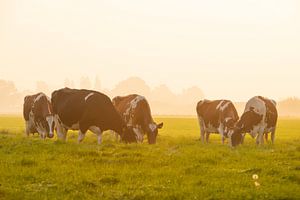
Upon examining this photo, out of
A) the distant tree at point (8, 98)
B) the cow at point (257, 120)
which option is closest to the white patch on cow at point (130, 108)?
the cow at point (257, 120)

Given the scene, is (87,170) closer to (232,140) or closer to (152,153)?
(152,153)

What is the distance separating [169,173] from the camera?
41.8 ft

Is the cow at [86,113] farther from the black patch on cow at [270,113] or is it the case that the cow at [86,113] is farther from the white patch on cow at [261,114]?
the black patch on cow at [270,113]

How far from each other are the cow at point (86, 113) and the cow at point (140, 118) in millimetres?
1085

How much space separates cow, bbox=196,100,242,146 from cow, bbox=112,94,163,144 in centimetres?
379

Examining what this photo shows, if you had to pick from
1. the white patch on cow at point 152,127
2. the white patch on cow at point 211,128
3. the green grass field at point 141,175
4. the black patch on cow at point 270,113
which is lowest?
the green grass field at point 141,175

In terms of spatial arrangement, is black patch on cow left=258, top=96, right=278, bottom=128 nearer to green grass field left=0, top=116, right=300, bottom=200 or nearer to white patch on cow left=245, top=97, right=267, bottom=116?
white patch on cow left=245, top=97, right=267, bottom=116

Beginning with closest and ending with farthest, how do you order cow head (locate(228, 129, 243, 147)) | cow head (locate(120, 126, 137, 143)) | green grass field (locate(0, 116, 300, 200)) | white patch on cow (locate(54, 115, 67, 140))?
1. green grass field (locate(0, 116, 300, 200))
2. cow head (locate(228, 129, 243, 147))
3. cow head (locate(120, 126, 137, 143))
4. white patch on cow (locate(54, 115, 67, 140))

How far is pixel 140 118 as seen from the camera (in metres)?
25.6

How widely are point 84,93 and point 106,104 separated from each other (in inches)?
61.0

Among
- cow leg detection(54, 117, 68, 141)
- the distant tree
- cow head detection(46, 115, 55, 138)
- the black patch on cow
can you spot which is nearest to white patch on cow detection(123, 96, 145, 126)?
cow leg detection(54, 117, 68, 141)

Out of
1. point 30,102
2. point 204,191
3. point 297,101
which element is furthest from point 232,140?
point 297,101

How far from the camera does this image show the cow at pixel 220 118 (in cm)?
2347

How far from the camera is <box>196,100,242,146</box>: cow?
23.5m
